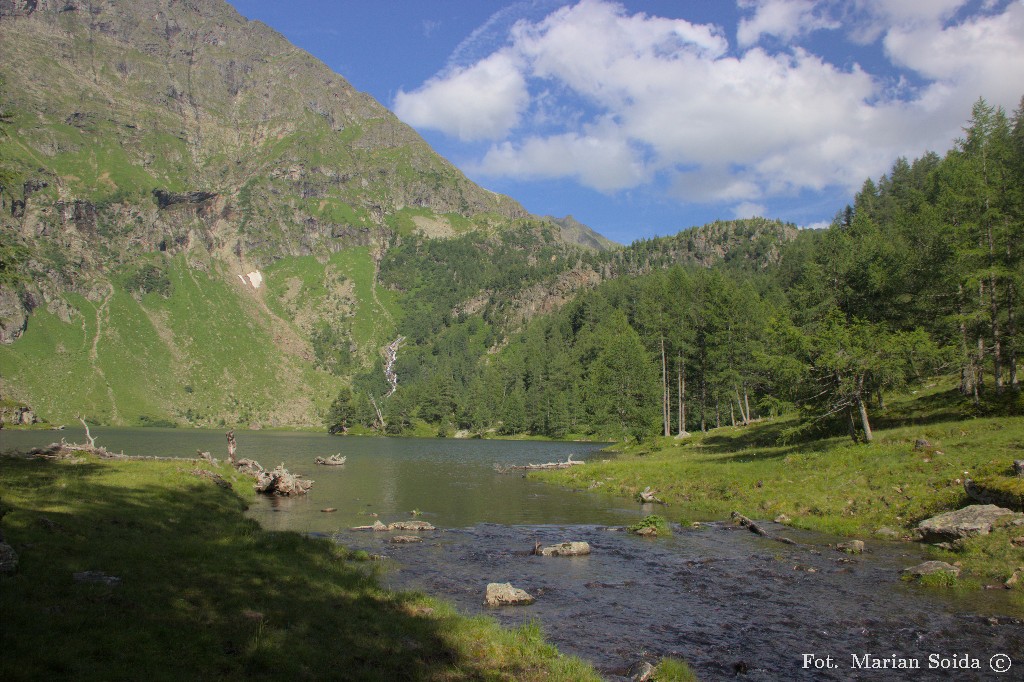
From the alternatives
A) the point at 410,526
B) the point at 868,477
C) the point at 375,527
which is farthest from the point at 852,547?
the point at 375,527

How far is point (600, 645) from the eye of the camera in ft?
48.9

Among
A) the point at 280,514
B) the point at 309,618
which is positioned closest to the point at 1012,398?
the point at 309,618

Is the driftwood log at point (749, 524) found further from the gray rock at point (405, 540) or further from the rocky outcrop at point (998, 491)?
the gray rock at point (405, 540)

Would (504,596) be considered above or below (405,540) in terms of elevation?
above

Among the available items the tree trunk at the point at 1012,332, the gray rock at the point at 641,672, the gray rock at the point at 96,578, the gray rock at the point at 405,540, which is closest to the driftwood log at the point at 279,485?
A: the gray rock at the point at 405,540

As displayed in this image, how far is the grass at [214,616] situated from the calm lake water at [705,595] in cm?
259

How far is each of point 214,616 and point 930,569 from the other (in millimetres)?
23768

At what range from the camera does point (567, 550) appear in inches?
1013

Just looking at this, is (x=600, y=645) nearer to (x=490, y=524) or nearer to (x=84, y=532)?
(x=84, y=532)

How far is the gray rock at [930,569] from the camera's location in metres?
19.9

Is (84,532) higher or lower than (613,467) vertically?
higher

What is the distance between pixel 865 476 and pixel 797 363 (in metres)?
10.2

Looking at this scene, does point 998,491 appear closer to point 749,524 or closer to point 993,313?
point 749,524

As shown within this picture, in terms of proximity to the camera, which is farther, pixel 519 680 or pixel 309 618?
pixel 309 618
